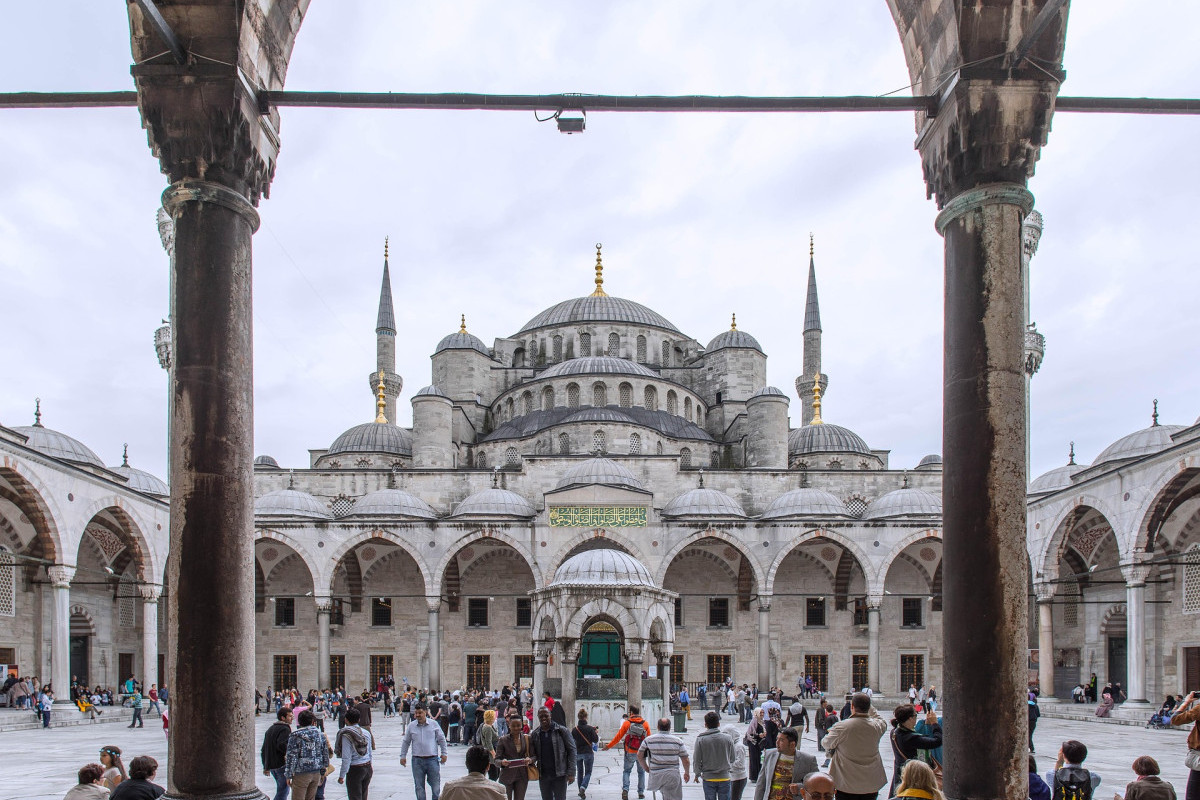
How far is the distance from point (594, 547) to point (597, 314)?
39.0ft

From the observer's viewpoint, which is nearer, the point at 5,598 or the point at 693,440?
the point at 5,598

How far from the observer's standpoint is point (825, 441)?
33625 millimetres

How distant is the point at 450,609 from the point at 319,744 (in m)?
22.6

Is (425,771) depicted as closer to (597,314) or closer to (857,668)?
(857,668)

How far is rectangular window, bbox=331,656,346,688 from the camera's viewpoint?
28234 mm

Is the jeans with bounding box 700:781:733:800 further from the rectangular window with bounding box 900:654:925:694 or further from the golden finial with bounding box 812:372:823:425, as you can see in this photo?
the golden finial with bounding box 812:372:823:425

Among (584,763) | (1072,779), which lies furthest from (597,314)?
(1072,779)

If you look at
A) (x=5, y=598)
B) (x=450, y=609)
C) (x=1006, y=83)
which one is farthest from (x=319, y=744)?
(x=450, y=609)

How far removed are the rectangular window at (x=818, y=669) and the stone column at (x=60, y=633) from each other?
56.3 ft

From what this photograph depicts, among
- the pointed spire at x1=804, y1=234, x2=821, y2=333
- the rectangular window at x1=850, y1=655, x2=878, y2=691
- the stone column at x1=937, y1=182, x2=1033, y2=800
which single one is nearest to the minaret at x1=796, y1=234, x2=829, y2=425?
the pointed spire at x1=804, y1=234, x2=821, y2=333

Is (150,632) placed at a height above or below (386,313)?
below

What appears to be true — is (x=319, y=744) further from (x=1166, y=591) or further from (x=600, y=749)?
(x=1166, y=591)

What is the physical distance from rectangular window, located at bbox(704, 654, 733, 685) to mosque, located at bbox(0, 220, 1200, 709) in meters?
0.05

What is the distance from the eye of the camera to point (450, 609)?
28.6 metres
